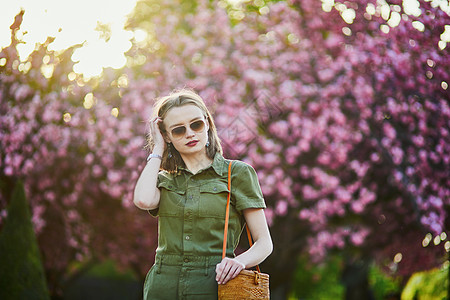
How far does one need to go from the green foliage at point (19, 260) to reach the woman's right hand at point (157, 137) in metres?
3.82

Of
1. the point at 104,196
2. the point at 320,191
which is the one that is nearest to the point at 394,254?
the point at 320,191

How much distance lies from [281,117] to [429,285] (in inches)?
189

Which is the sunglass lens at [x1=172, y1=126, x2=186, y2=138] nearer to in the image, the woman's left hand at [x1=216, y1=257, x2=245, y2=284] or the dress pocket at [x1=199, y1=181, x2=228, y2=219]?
the dress pocket at [x1=199, y1=181, x2=228, y2=219]

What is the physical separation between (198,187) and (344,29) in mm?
6419

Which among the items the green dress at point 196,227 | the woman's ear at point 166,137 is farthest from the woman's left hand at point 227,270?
the woman's ear at point 166,137

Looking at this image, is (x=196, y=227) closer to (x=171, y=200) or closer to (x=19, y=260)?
(x=171, y=200)

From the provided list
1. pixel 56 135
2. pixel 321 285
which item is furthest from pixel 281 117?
pixel 321 285

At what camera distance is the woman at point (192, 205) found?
103 inches

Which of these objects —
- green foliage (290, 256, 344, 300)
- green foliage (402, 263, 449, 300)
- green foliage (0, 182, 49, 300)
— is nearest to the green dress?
green foliage (0, 182, 49, 300)

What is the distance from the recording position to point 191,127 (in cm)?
280

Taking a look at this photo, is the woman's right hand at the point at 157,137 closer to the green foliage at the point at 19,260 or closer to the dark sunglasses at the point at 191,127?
the dark sunglasses at the point at 191,127

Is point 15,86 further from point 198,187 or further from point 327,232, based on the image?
point 198,187

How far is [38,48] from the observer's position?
29.0 feet

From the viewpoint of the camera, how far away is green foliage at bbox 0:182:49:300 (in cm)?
593
